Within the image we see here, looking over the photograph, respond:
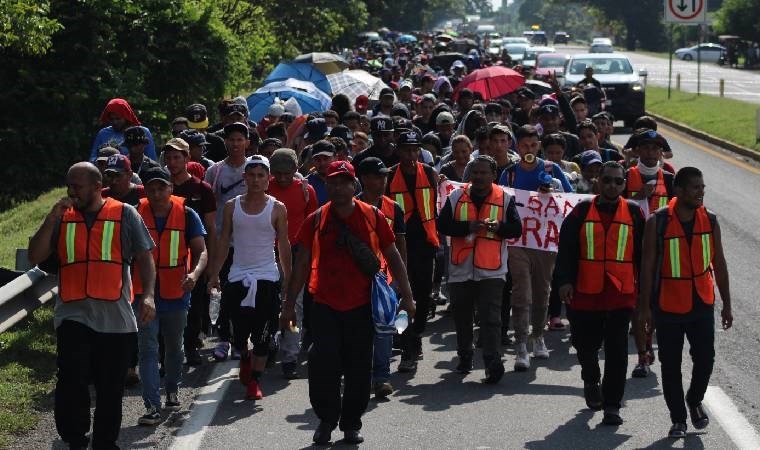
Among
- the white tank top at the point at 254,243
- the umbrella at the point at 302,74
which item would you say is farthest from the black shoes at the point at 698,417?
the umbrella at the point at 302,74

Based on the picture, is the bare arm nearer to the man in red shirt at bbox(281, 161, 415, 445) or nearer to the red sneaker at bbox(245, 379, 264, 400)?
the man in red shirt at bbox(281, 161, 415, 445)

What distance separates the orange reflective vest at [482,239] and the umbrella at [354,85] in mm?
14782

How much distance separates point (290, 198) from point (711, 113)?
27.9m

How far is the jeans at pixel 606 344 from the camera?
9.21 metres

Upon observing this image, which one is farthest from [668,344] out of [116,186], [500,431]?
[116,186]

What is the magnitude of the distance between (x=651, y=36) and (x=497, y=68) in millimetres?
93694

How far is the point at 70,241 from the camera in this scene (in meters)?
8.05

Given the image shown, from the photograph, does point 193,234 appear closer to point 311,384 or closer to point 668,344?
point 311,384

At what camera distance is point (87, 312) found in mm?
8117

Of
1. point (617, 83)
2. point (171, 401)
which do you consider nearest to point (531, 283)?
point (171, 401)

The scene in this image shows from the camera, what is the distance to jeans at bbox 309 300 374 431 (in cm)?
874

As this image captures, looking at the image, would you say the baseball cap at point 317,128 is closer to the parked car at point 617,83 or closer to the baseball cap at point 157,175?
the baseball cap at point 157,175

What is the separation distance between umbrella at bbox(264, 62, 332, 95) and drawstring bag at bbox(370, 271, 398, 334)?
55.3ft

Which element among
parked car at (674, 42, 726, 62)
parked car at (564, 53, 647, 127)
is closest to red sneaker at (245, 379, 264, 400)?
parked car at (564, 53, 647, 127)
